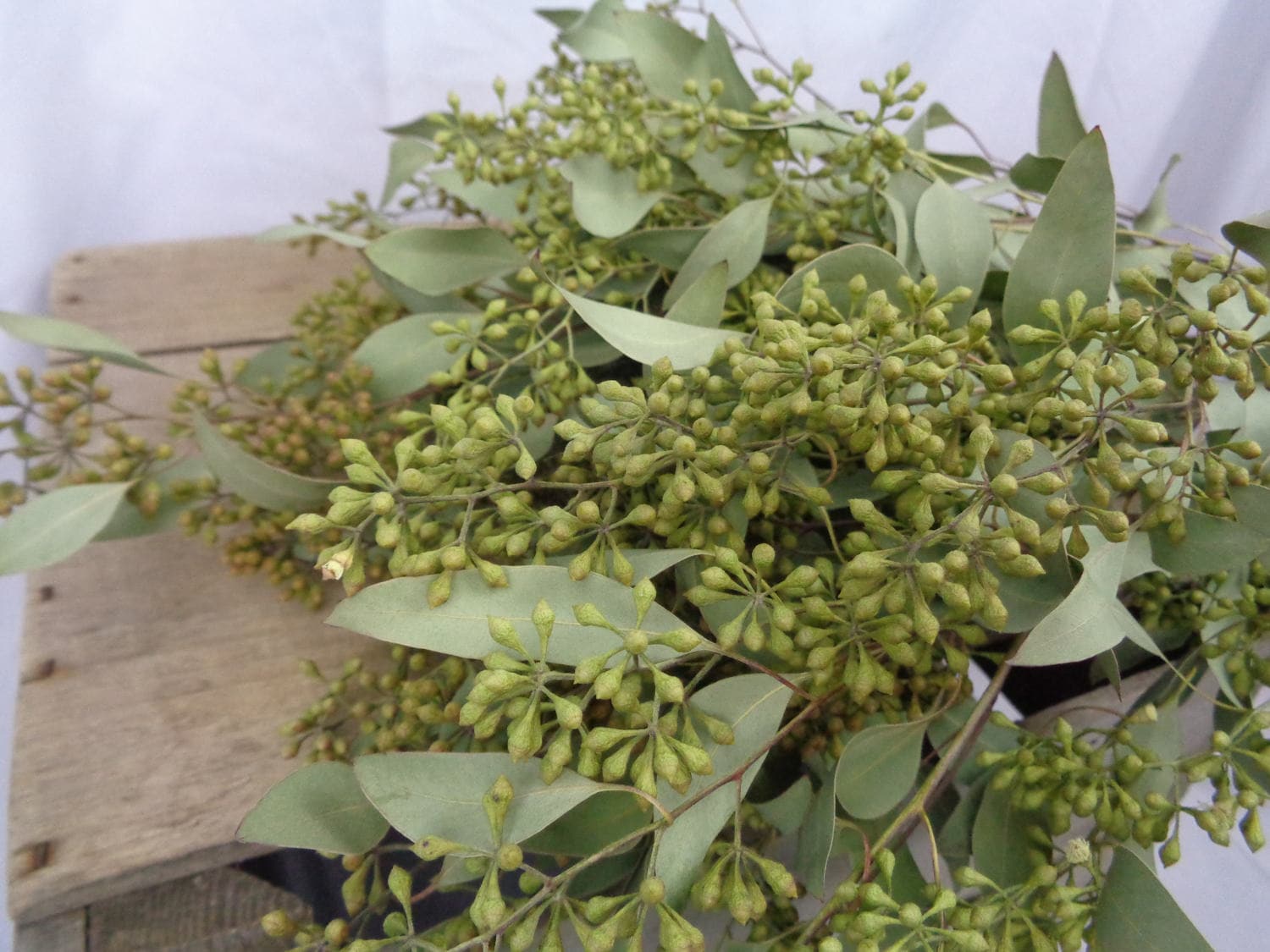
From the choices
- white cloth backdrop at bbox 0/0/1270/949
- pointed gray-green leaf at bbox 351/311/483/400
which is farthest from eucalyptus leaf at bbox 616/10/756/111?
white cloth backdrop at bbox 0/0/1270/949

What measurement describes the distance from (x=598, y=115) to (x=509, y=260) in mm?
113

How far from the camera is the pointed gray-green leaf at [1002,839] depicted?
51cm

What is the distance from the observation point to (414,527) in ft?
1.48

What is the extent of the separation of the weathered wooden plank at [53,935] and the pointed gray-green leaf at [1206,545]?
631mm

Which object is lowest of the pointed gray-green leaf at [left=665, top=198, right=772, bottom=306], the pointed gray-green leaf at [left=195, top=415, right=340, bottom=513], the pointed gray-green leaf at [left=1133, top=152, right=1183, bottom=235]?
the pointed gray-green leaf at [left=195, top=415, right=340, bottom=513]

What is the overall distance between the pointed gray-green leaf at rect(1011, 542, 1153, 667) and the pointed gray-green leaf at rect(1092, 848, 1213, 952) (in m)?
0.11

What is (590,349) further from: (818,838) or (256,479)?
(818,838)

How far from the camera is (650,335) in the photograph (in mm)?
499

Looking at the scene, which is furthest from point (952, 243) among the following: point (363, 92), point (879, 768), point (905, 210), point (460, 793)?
point (363, 92)

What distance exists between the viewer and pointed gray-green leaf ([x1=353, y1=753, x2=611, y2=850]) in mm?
412

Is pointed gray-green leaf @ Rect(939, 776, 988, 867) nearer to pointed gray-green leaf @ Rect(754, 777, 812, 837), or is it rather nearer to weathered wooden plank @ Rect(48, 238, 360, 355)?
pointed gray-green leaf @ Rect(754, 777, 812, 837)

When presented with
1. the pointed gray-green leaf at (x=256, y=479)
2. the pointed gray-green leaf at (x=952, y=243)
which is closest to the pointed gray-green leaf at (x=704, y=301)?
the pointed gray-green leaf at (x=952, y=243)

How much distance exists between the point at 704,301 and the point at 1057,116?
1.18 feet

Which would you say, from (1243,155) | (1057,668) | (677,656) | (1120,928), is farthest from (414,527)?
(1243,155)
